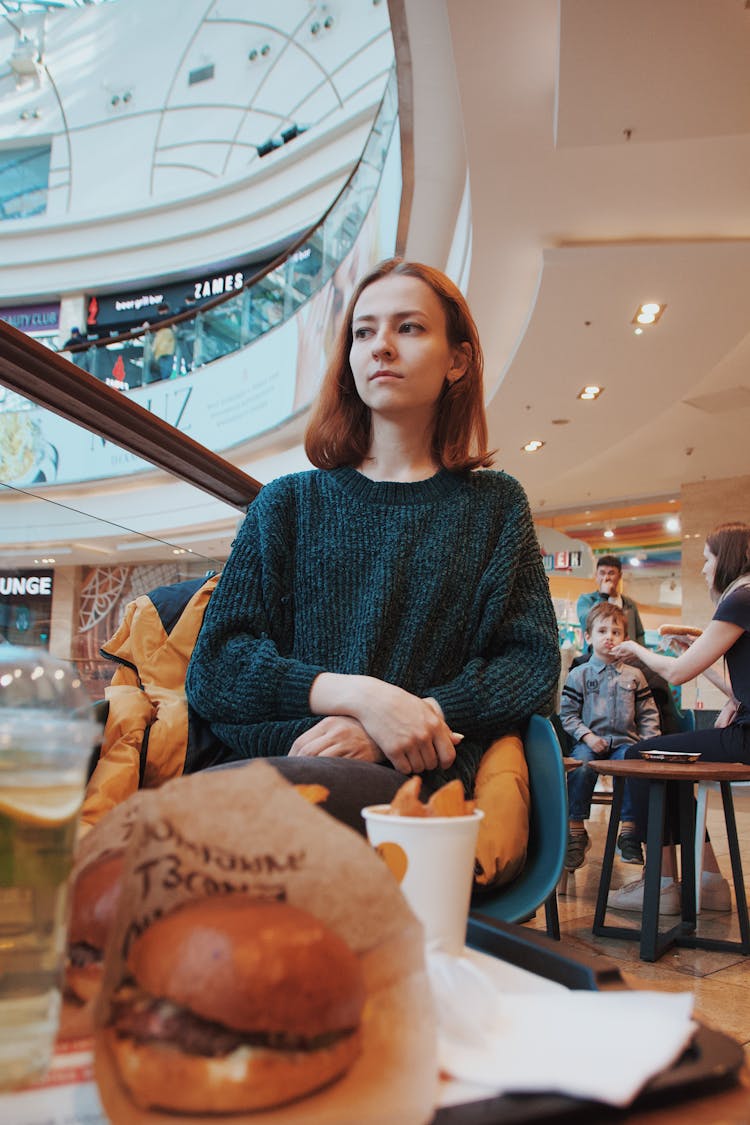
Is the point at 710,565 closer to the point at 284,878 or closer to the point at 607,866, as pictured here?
the point at 607,866

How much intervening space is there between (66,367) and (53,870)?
1.43 metres

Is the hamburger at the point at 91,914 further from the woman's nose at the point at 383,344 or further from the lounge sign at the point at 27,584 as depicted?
the lounge sign at the point at 27,584

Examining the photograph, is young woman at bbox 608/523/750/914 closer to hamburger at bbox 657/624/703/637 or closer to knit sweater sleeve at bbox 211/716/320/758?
hamburger at bbox 657/624/703/637

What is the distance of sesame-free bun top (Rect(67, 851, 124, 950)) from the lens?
44 centimetres

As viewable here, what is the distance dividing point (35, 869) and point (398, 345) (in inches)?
44.2

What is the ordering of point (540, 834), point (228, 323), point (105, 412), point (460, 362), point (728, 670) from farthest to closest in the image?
1. point (228, 323)
2. point (728, 670)
3. point (105, 412)
4. point (460, 362)
5. point (540, 834)

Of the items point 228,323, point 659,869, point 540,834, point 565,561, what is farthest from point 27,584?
point 565,561

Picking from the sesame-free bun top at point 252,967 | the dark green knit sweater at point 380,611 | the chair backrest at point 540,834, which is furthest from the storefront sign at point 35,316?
the sesame-free bun top at point 252,967

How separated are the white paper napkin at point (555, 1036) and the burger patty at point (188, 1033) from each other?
0.26 feet

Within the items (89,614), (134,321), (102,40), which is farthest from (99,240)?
(89,614)

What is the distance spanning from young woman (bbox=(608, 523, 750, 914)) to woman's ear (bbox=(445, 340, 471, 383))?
94.7 inches

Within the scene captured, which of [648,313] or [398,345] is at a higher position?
[648,313]

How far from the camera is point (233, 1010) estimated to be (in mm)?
340

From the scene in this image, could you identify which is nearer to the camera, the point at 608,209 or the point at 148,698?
the point at 148,698
